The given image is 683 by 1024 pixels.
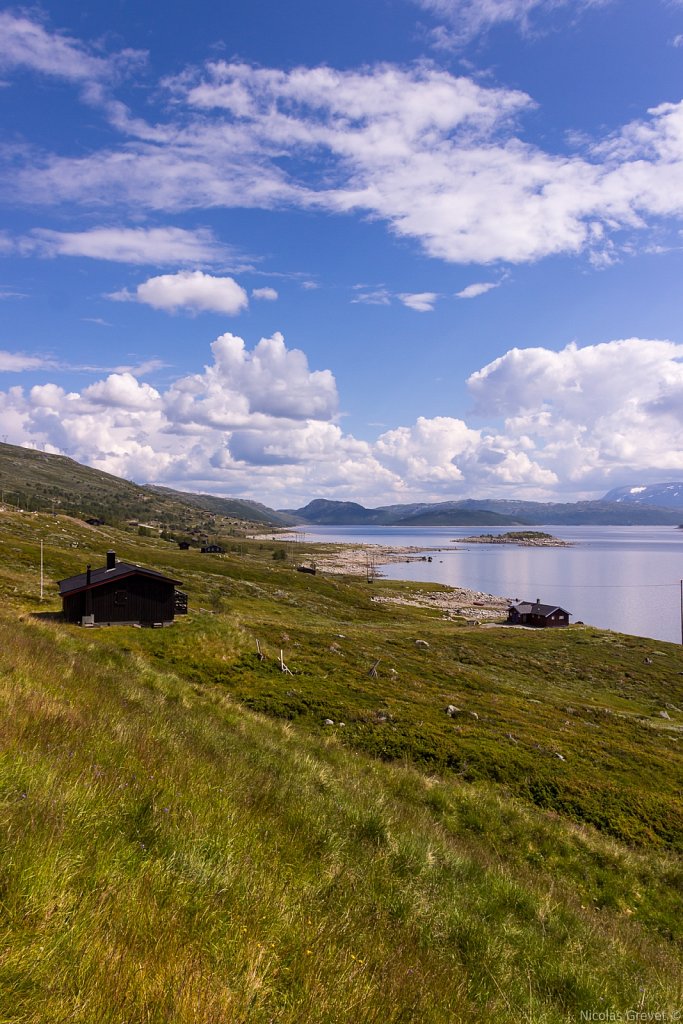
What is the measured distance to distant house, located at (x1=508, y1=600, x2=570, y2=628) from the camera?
87.6 meters

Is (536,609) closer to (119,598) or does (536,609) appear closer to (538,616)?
(538,616)

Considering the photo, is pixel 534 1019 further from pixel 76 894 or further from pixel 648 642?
pixel 648 642

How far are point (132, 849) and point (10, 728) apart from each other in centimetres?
269

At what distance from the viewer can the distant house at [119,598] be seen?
126 ft

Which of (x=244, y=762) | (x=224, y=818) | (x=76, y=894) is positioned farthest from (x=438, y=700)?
(x=76, y=894)

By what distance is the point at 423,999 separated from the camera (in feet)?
13.9

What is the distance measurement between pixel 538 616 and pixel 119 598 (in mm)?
73236

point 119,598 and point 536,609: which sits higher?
point 119,598

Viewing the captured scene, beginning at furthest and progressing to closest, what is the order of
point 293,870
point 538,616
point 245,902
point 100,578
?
point 538,616, point 100,578, point 293,870, point 245,902

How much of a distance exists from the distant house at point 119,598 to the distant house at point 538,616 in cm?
6767

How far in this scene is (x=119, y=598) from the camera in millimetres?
39969

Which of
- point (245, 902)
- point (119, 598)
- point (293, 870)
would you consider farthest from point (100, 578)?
point (245, 902)

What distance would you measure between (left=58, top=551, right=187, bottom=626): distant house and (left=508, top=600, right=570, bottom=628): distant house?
67671 millimetres

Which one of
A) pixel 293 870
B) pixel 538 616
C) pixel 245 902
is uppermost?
pixel 245 902
